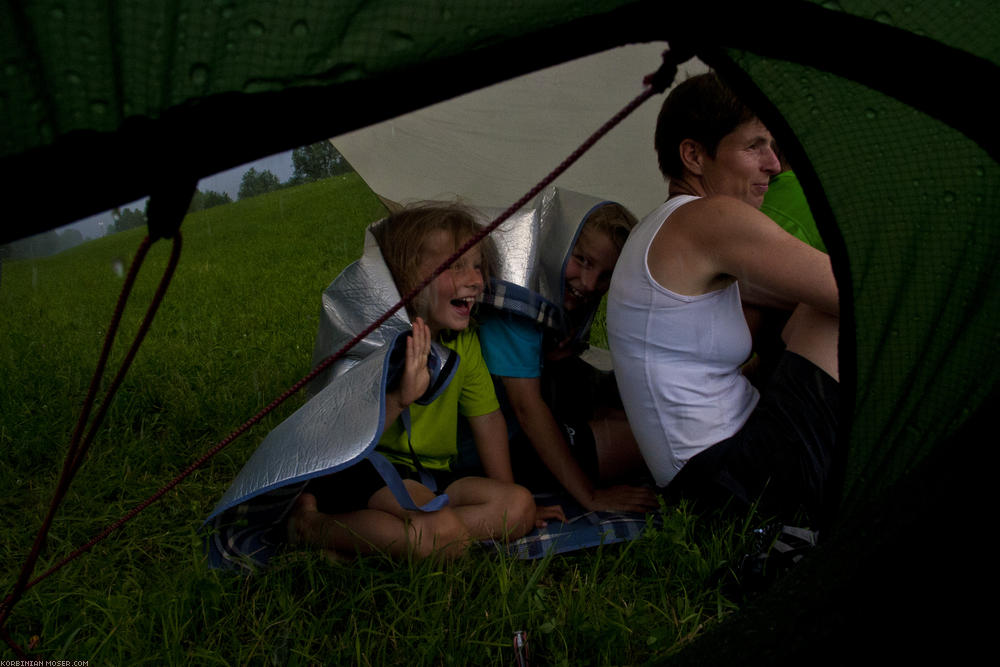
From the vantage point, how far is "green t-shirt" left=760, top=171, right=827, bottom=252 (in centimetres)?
226

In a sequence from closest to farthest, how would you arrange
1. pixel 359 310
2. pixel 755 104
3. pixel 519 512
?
pixel 755 104
pixel 519 512
pixel 359 310

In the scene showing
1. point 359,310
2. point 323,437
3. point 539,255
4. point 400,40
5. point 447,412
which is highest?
point 400,40

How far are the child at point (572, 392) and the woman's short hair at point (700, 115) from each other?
32 centimetres

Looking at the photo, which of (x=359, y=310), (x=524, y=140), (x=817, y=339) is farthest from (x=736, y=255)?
(x=524, y=140)

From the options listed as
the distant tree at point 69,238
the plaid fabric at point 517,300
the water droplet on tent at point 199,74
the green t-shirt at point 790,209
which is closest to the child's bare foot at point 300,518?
the plaid fabric at point 517,300

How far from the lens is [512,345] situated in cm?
222

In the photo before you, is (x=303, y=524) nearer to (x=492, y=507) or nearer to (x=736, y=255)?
(x=492, y=507)

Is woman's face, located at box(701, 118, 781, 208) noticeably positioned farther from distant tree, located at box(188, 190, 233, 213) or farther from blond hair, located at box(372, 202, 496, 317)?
distant tree, located at box(188, 190, 233, 213)

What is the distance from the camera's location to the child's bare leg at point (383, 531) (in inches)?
71.3

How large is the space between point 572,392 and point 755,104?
1.55m

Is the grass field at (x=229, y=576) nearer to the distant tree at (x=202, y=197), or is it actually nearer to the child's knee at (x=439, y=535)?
the child's knee at (x=439, y=535)

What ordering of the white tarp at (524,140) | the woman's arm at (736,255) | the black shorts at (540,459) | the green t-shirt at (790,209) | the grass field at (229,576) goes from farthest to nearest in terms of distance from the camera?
the white tarp at (524,140) < the black shorts at (540,459) < the green t-shirt at (790,209) < the woman's arm at (736,255) < the grass field at (229,576)

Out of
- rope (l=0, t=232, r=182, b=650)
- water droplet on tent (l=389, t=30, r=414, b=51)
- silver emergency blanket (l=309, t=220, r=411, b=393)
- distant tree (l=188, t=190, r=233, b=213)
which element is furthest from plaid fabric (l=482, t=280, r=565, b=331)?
water droplet on tent (l=389, t=30, r=414, b=51)

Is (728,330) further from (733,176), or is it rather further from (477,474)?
(477,474)
